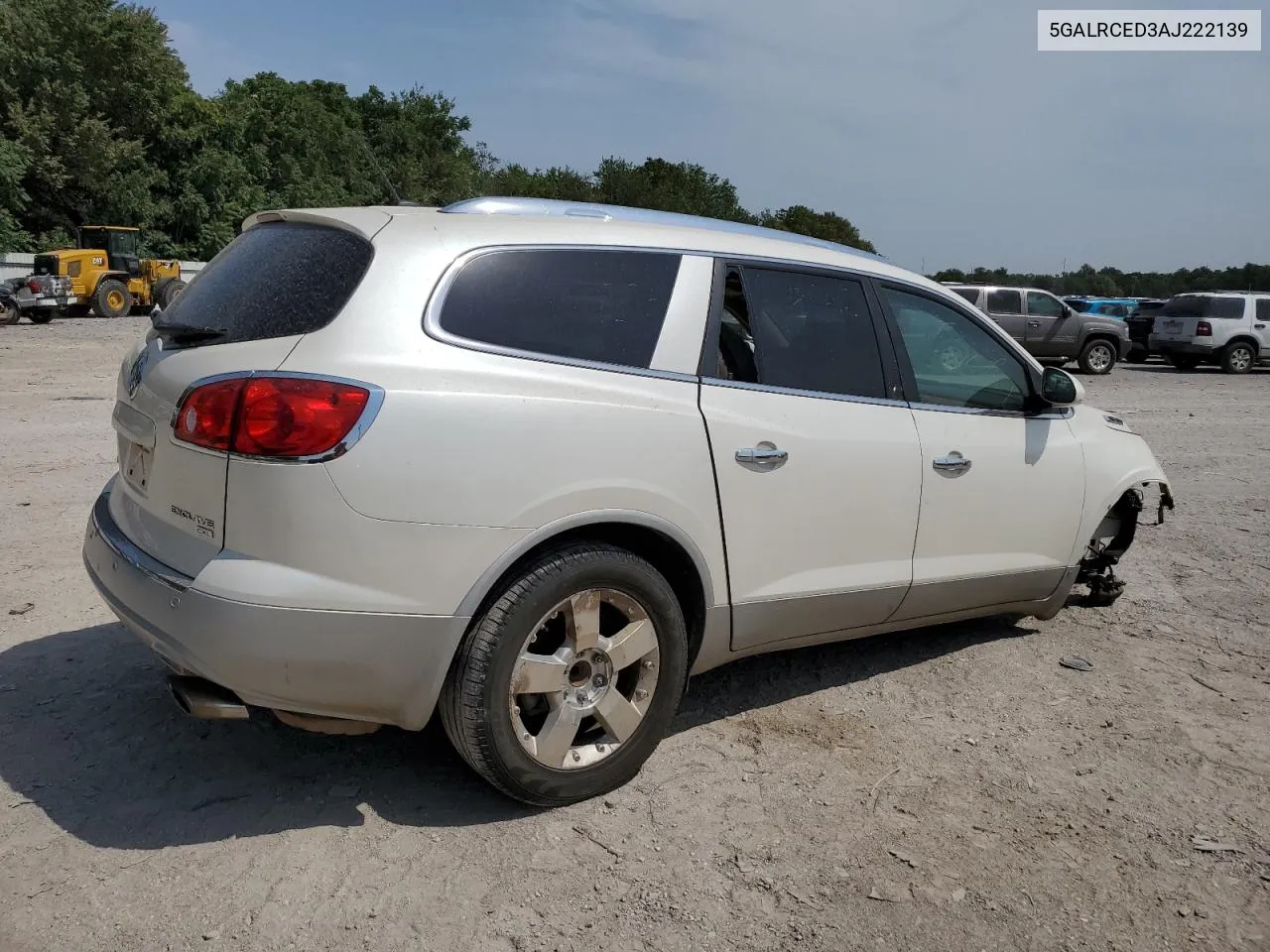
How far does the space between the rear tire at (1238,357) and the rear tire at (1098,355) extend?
12.0 feet

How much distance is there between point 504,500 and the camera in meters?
3.00

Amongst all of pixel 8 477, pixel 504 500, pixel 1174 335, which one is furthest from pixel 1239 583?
pixel 1174 335

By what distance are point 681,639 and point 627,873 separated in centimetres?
76

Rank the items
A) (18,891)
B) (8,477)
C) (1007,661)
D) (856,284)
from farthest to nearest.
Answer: (8,477)
(1007,661)
(856,284)
(18,891)

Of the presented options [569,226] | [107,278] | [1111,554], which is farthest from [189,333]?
[107,278]

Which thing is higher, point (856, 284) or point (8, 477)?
point (856, 284)

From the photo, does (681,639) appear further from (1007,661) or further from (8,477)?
(8,477)

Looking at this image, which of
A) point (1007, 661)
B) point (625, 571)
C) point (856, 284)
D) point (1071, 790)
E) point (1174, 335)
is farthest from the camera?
point (1174, 335)

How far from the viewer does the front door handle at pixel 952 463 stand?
4156 mm

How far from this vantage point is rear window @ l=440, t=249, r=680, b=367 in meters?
3.14

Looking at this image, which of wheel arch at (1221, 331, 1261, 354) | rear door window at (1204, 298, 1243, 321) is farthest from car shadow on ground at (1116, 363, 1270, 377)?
rear door window at (1204, 298, 1243, 321)

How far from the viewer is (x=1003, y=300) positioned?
22.5 metres

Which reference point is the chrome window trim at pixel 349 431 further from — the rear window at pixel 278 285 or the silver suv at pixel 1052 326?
the silver suv at pixel 1052 326

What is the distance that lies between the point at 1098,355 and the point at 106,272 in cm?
2469
